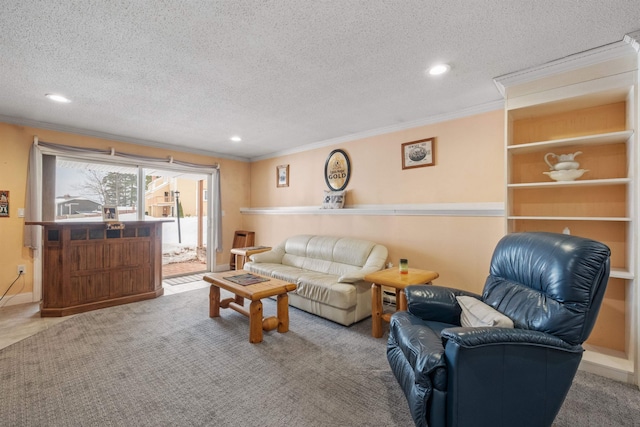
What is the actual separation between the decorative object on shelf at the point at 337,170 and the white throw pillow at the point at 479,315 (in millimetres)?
2761

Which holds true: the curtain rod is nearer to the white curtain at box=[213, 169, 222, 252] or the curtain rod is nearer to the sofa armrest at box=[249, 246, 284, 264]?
the white curtain at box=[213, 169, 222, 252]

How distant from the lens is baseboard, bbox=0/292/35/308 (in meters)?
3.77

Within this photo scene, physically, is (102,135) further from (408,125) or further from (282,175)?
(408,125)

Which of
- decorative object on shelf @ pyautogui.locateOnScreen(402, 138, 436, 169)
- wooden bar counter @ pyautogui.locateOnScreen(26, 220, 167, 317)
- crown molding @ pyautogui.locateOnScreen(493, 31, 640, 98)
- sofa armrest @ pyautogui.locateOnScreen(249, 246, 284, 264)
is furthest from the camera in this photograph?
sofa armrest @ pyautogui.locateOnScreen(249, 246, 284, 264)

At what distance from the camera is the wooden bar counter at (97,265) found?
3363mm

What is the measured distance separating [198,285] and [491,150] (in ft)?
15.5

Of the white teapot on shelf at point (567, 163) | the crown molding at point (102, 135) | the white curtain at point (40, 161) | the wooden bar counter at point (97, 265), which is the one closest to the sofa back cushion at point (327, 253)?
the wooden bar counter at point (97, 265)

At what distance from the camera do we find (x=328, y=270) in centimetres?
398

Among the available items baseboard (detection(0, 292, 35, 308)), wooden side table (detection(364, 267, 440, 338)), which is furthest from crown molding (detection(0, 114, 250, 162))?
wooden side table (detection(364, 267, 440, 338))

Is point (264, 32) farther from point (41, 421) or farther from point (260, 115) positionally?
point (41, 421)

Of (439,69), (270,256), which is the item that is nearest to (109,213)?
(270,256)

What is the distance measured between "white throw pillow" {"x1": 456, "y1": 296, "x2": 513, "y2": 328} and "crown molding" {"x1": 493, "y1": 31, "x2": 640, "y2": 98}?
1.98 metres

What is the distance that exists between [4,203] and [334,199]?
446 cm

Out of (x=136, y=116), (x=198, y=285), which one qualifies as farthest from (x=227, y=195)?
(x=136, y=116)
